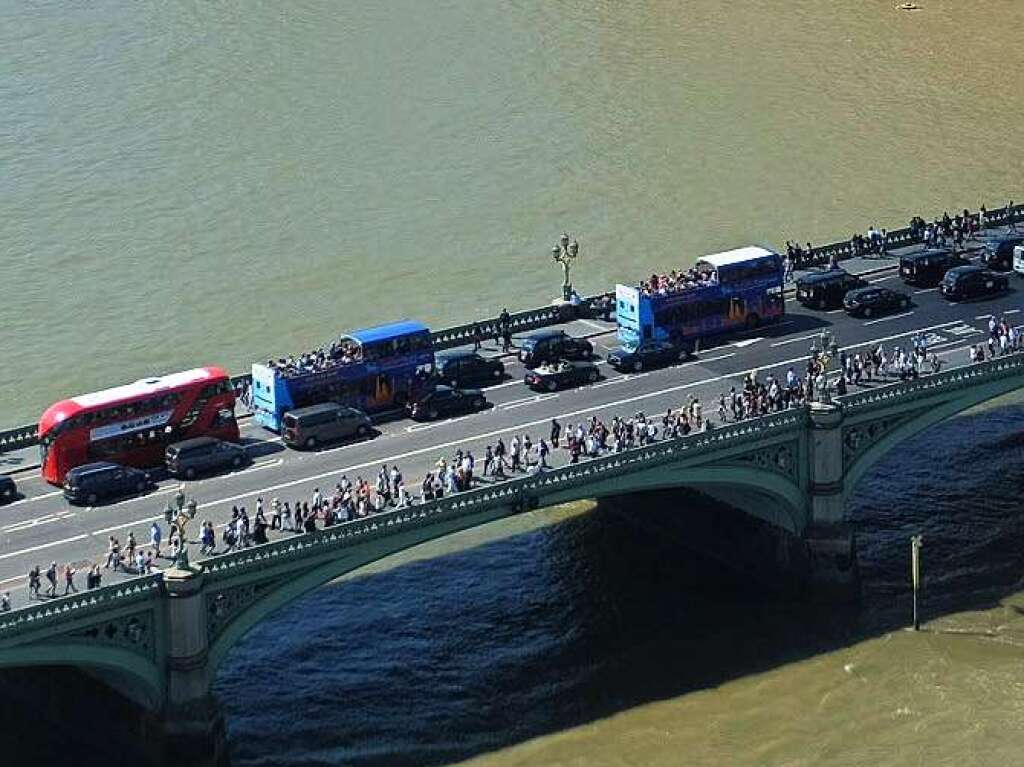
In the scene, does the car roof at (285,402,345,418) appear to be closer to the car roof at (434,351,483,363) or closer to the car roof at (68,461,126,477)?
the car roof at (434,351,483,363)

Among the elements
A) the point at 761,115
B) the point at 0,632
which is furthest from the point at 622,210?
the point at 0,632

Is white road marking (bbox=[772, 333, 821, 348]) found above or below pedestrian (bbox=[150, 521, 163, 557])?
above

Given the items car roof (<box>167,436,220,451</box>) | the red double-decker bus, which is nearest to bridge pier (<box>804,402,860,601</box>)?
the red double-decker bus

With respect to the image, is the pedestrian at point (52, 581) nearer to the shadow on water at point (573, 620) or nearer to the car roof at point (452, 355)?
the shadow on water at point (573, 620)

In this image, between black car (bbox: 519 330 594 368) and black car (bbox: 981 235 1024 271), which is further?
black car (bbox: 981 235 1024 271)

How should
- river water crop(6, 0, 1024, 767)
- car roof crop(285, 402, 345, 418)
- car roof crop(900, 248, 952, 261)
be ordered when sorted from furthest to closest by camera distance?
car roof crop(900, 248, 952, 261), car roof crop(285, 402, 345, 418), river water crop(6, 0, 1024, 767)

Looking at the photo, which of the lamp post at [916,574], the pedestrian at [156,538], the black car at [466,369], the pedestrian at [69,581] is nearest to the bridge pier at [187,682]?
the pedestrian at [156,538]

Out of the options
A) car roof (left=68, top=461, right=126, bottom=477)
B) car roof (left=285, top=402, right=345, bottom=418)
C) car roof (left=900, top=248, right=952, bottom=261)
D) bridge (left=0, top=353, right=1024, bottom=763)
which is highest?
car roof (left=900, top=248, right=952, bottom=261)
